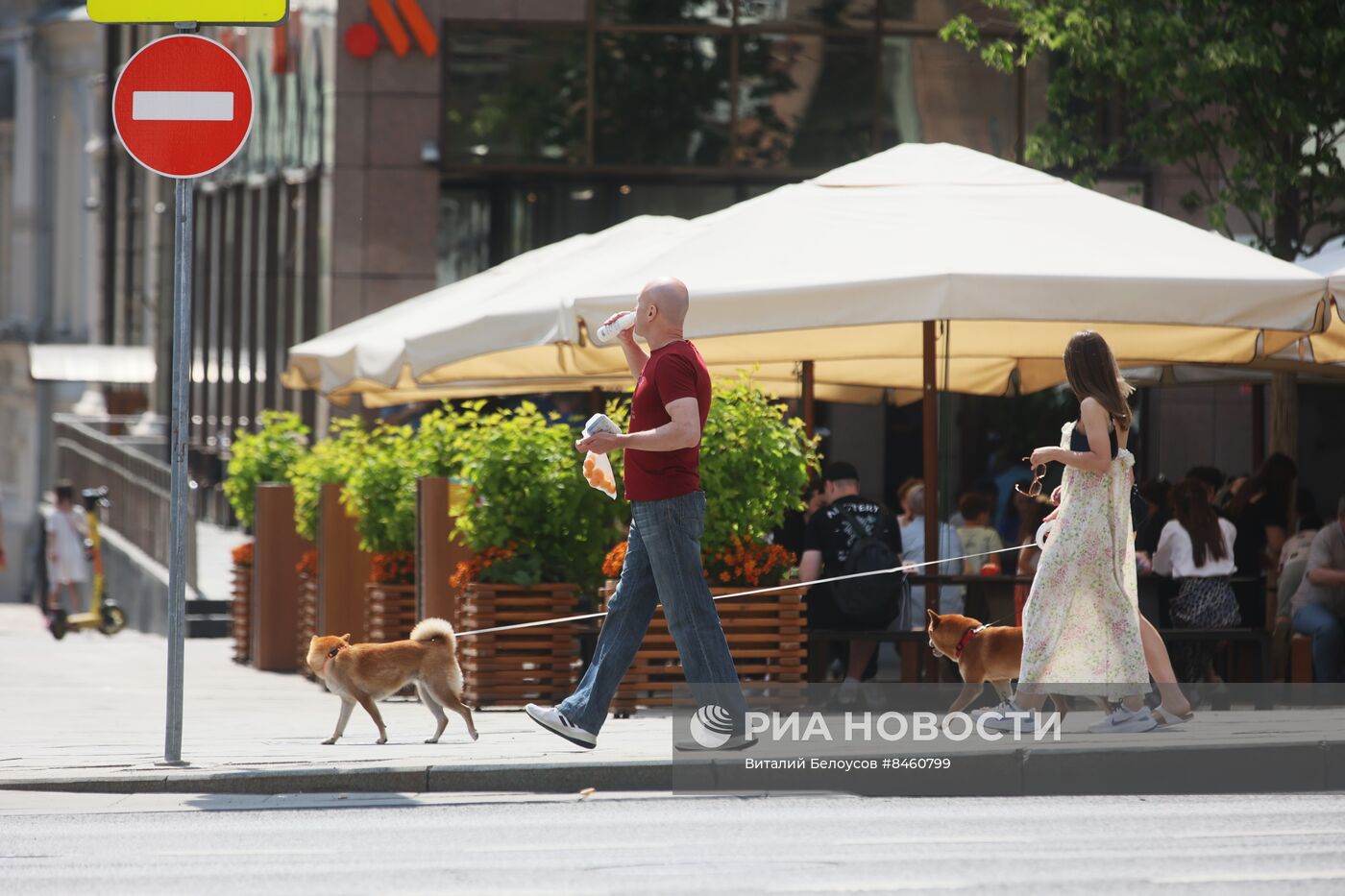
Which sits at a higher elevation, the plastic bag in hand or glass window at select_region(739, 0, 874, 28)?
glass window at select_region(739, 0, 874, 28)

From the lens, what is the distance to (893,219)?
11.7m

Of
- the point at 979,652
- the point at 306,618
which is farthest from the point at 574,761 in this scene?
the point at 306,618

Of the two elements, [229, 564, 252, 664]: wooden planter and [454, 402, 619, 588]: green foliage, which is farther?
[229, 564, 252, 664]: wooden planter

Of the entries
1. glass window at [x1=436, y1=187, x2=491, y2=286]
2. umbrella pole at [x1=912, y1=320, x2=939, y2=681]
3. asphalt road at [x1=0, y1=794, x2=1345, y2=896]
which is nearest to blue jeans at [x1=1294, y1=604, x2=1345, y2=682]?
umbrella pole at [x1=912, y1=320, x2=939, y2=681]

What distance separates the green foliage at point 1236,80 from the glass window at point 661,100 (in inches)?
244

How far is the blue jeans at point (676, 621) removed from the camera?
28.5 feet

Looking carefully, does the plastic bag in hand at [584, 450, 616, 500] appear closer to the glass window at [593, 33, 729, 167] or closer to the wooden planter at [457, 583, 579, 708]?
the wooden planter at [457, 583, 579, 708]

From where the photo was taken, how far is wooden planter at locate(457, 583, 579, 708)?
11.8m

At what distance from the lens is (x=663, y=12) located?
2327 centimetres

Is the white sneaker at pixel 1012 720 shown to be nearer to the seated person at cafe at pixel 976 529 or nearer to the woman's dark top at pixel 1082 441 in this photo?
the woman's dark top at pixel 1082 441

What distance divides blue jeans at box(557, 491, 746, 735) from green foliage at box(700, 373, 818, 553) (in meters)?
2.54

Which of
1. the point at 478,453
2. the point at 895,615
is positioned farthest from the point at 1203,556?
the point at 478,453

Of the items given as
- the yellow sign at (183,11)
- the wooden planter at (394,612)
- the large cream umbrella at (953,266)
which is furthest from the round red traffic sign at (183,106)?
the wooden planter at (394,612)

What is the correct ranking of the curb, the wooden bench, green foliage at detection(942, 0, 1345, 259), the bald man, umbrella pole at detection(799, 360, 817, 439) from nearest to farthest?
the curb, the bald man, the wooden bench, umbrella pole at detection(799, 360, 817, 439), green foliage at detection(942, 0, 1345, 259)
